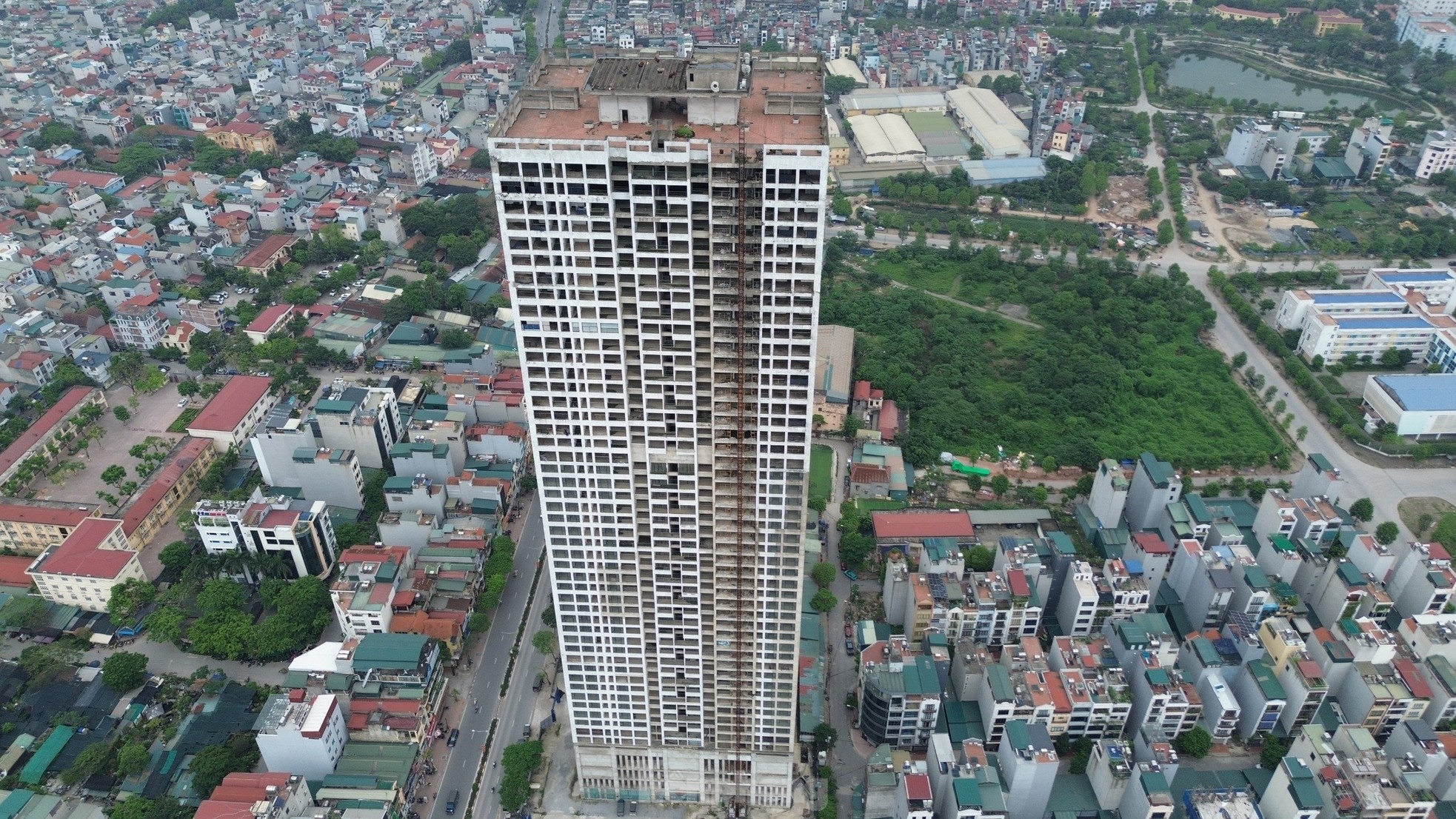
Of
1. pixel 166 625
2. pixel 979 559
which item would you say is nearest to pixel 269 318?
pixel 166 625

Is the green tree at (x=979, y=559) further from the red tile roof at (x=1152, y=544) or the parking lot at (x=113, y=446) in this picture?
the parking lot at (x=113, y=446)

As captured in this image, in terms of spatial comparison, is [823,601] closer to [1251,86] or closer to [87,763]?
[87,763]

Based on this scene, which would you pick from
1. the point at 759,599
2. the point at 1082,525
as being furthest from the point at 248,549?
the point at 1082,525

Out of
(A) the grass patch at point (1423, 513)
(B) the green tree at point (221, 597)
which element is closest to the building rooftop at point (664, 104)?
(B) the green tree at point (221, 597)

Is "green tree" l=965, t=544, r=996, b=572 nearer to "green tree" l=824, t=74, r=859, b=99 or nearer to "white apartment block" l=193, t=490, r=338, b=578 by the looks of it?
"white apartment block" l=193, t=490, r=338, b=578

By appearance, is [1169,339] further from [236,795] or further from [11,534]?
[11,534]
